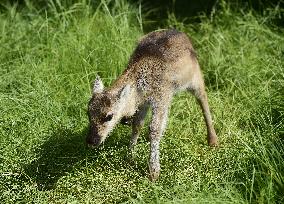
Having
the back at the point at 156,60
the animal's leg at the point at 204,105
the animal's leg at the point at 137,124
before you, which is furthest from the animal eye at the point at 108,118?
the animal's leg at the point at 204,105

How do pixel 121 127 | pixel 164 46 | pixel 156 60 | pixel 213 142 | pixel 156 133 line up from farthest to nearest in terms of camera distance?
pixel 121 127 → pixel 213 142 → pixel 164 46 → pixel 156 60 → pixel 156 133

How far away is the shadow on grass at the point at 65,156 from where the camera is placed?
18.4 feet

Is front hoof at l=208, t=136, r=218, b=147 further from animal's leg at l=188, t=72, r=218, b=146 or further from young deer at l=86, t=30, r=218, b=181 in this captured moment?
young deer at l=86, t=30, r=218, b=181

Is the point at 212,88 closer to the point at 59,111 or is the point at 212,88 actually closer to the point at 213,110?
the point at 213,110

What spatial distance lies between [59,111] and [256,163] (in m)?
2.27

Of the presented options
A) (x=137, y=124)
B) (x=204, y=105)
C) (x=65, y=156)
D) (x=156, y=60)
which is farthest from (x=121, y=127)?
(x=156, y=60)

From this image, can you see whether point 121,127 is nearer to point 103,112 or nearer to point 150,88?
point 150,88

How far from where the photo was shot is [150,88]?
542 centimetres

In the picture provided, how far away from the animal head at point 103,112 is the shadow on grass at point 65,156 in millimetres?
526

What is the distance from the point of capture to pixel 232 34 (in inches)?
309

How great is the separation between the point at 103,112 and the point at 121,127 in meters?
1.11

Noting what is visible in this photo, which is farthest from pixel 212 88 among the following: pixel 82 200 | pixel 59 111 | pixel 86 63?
pixel 82 200

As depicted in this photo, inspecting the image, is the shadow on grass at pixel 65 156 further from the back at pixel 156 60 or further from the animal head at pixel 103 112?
the back at pixel 156 60

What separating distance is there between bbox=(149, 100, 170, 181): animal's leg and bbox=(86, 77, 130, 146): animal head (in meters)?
0.38
